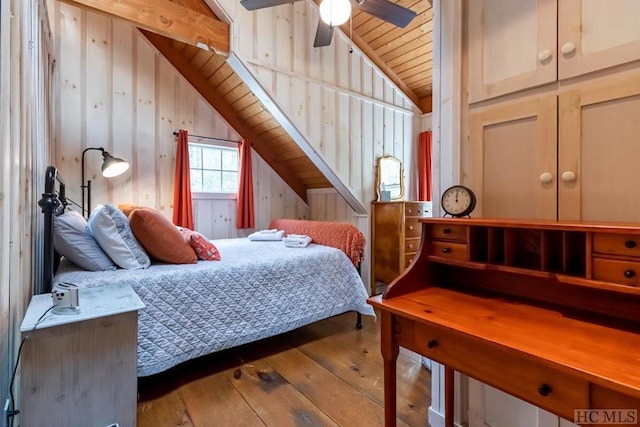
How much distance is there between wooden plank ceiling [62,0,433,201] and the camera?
2.51 meters

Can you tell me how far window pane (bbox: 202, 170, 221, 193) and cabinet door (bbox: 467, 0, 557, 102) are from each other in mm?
3153

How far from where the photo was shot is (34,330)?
3.54 ft

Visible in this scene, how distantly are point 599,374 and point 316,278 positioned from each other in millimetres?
1950

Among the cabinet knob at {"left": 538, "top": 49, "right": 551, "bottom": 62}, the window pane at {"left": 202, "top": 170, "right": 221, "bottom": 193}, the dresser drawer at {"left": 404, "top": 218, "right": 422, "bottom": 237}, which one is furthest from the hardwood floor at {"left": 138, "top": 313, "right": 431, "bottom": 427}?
the window pane at {"left": 202, "top": 170, "right": 221, "bottom": 193}

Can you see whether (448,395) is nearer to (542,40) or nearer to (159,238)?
(542,40)

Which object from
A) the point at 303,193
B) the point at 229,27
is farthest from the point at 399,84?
the point at 229,27

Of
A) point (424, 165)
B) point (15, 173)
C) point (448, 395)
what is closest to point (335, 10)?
point (15, 173)

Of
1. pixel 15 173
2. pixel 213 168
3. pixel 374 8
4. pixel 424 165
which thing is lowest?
pixel 15 173

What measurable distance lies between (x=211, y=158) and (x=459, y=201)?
325 cm

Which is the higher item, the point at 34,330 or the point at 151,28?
the point at 151,28

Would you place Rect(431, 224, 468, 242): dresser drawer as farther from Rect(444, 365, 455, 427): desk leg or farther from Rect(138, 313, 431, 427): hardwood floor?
Rect(138, 313, 431, 427): hardwood floor

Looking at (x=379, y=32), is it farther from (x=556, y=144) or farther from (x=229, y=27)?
(x=556, y=144)

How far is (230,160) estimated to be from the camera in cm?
403

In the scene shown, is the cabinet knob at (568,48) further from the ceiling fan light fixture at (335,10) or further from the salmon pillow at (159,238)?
the salmon pillow at (159,238)
